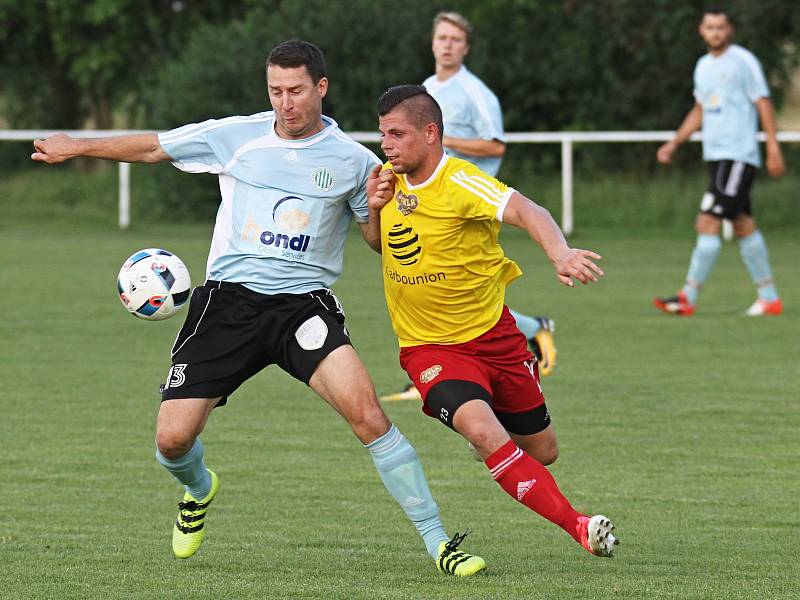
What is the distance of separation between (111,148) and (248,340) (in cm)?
93

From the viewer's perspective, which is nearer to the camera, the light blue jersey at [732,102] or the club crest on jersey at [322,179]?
the club crest on jersey at [322,179]

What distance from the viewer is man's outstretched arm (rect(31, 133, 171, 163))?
6012 mm

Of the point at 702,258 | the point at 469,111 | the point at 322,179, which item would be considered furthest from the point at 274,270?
the point at 702,258

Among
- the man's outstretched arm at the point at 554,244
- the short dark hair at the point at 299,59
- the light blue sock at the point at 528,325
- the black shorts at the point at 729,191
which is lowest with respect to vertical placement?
the black shorts at the point at 729,191

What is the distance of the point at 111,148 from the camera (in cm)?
607

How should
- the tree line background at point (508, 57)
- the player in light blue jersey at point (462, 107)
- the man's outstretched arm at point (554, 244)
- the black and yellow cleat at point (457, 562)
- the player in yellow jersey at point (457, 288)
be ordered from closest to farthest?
the man's outstretched arm at point (554, 244) → the black and yellow cleat at point (457, 562) → the player in yellow jersey at point (457, 288) → the player in light blue jersey at point (462, 107) → the tree line background at point (508, 57)

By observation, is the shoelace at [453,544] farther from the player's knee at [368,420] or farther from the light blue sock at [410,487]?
the player's knee at [368,420]

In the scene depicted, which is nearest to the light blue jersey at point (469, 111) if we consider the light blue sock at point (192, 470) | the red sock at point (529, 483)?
the light blue sock at point (192, 470)

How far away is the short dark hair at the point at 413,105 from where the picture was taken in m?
5.75

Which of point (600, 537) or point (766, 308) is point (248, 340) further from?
point (766, 308)

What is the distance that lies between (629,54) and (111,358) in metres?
20.2

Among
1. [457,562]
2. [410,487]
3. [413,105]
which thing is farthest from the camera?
[413,105]

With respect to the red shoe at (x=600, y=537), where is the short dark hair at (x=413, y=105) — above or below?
above

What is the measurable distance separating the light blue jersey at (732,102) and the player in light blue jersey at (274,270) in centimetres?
784
